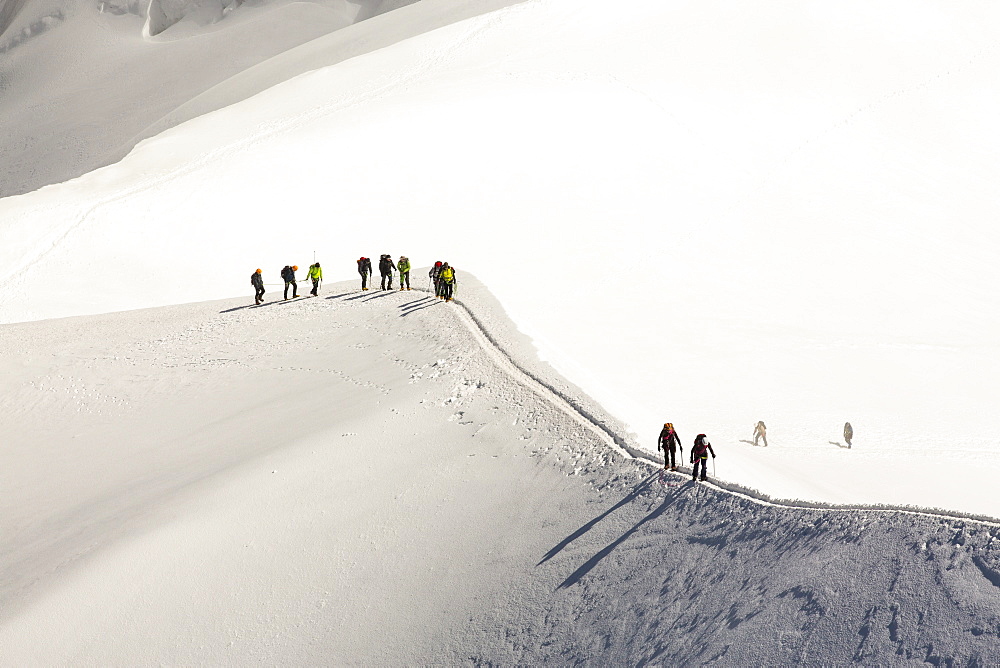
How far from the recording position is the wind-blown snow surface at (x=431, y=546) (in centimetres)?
960

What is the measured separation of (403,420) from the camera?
1585cm

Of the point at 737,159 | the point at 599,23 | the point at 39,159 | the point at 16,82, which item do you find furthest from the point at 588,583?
the point at 16,82

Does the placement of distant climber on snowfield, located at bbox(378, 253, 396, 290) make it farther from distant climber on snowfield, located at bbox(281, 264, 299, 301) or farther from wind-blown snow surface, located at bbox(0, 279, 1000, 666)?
wind-blown snow surface, located at bbox(0, 279, 1000, 666)

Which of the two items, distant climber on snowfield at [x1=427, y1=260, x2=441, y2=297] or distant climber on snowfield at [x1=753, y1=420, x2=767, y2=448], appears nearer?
distant climber on snowfield at [x1=753, y1=420, x2=767, y2=448]

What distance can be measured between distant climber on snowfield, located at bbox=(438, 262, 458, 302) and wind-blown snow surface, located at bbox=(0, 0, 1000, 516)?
1.71 meters

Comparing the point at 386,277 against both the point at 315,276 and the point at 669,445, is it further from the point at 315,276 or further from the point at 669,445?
the point at 669,445

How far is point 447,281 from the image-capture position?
876 inches

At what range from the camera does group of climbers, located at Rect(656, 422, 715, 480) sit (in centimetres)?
1185

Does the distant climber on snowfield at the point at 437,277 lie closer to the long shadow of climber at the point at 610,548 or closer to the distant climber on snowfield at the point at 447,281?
the distant climber on snowfield at the point at 447,281

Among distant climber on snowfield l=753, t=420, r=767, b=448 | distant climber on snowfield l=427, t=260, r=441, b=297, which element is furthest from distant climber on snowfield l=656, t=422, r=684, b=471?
distant climber on snowfield l=427, t=260, r=441, b=297

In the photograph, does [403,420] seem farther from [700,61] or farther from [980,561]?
[700,61]

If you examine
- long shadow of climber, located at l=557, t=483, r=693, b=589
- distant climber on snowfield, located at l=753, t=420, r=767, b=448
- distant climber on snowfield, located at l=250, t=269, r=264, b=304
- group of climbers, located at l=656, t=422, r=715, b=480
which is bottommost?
distant climber on snowfield, located at l=753, t=420, r=767, b=448

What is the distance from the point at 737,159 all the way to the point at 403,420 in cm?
2681

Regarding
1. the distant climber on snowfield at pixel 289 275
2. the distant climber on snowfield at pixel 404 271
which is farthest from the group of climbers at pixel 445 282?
the distant climber on snowfield at pixel 289 275
